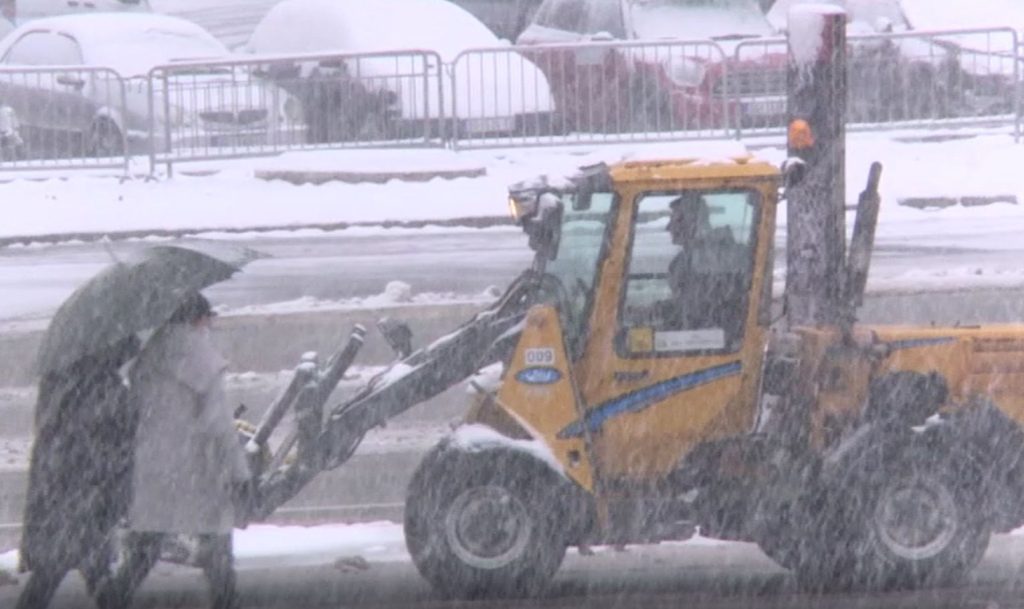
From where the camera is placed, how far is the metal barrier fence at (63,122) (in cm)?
1906

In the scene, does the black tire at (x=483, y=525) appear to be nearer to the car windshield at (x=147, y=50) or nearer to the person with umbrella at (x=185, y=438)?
the person with umbrella at (x=185, y=438)

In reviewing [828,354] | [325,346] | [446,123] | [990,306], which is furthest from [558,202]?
[446,123]

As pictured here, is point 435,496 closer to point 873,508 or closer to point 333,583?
point 333,583

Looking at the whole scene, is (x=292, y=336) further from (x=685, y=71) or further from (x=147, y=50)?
(x=147, y=50)

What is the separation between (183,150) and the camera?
1930 cm

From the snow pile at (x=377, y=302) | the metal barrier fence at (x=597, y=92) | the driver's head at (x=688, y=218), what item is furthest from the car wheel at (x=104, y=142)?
the driver's head at (x=688, y=218)

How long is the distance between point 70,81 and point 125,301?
12.7m

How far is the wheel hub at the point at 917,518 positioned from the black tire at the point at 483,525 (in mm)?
1125

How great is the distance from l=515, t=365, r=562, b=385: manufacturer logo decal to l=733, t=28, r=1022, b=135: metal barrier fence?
12257 millimetres

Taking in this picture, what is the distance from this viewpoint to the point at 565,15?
22.4 meters

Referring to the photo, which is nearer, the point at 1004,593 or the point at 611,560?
the point at 1004,593

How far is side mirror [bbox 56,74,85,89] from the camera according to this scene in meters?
18.9

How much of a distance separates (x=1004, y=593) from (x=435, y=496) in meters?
2.01

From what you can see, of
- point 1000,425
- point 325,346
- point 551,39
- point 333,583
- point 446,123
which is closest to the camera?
point 1000,425
